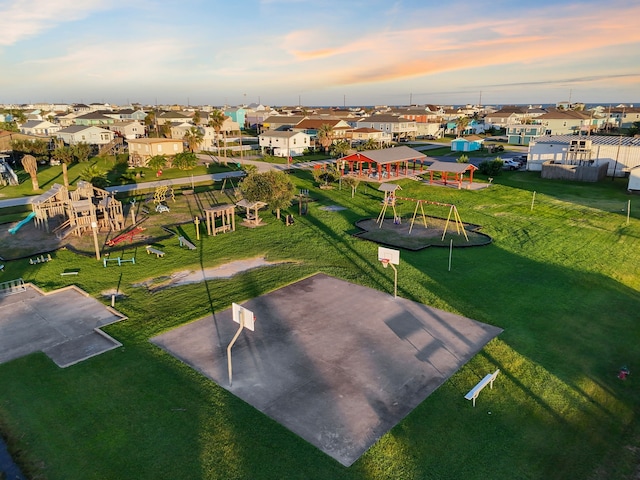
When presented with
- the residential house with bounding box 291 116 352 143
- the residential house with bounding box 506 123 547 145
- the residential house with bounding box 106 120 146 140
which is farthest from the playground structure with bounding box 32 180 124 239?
the residential house with bounding box 506 123 547 145

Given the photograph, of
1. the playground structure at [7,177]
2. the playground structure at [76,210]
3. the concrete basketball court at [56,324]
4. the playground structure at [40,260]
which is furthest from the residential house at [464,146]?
the concrete basketball court at [56,324]

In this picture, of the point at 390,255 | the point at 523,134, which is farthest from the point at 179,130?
the point at 390,255

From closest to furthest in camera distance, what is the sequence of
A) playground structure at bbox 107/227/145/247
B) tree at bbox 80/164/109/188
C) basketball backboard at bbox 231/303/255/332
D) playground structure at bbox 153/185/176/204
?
1. basketball backboard at bbox 231/303/255/332
2. playground structure at bbox 107/227/145/247
3. playground structure at bbox 153/185/176/204
4. tree at bbox 80/164/109/188

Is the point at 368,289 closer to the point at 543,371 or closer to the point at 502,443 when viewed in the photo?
the point at 543,371

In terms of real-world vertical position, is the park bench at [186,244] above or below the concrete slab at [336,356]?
above

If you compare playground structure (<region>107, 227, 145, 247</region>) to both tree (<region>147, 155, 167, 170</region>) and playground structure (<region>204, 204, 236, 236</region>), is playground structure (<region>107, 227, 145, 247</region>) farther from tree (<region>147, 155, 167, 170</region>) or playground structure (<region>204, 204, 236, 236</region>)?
tree (<region>147, 155, 167, 170</region>)

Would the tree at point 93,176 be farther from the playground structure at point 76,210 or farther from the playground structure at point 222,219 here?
the playground structure at point 222,219
